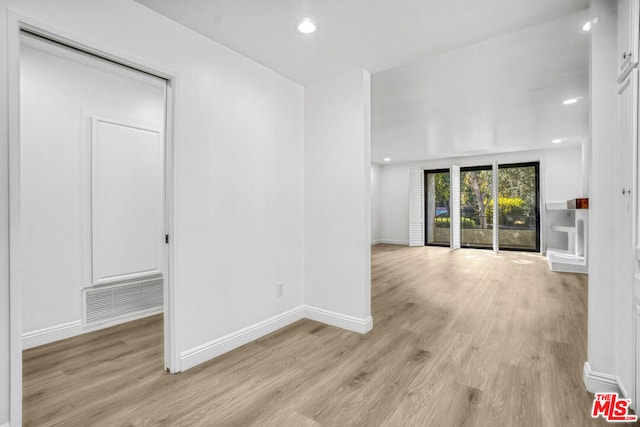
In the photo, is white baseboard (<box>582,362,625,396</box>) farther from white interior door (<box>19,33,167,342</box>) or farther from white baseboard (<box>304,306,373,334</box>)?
white interior door (<box>19,33,167,342</box>)

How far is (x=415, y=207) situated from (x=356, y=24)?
23.5 feet

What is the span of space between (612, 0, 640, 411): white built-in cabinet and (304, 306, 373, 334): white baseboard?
1.64m

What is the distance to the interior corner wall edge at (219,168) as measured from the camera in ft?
6.16

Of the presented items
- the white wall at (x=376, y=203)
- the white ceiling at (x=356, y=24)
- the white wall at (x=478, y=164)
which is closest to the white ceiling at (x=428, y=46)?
the white ceiling at (x=356, y=24)

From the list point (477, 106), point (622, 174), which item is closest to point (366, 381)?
point (622, 174)

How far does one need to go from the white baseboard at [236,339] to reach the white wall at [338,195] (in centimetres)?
27

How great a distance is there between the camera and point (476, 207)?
8.08 meters

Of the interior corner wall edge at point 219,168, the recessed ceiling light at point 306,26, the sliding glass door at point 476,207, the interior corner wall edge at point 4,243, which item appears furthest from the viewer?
the sliding glass door at point 476,207

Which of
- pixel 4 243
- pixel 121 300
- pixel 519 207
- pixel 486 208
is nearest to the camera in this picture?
pixel 4 243

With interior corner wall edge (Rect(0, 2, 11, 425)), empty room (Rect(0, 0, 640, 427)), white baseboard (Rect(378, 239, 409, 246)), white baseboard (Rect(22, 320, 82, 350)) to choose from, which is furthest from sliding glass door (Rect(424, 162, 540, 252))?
interior corner wall edge (Rect(0, 2, 11, 425))

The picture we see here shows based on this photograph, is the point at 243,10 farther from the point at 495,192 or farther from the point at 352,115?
the point at 495,192

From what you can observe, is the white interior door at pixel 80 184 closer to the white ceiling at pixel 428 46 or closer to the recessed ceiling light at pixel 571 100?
the white ceiling at pixel 428 46

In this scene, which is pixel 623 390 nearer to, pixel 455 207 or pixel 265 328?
pixel 265 328
